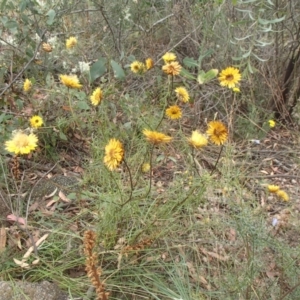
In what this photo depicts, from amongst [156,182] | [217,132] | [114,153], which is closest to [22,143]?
[114,153]

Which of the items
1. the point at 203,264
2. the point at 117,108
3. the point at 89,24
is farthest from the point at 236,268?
the point at 89,24

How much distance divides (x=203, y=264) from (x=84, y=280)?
47 centimetres

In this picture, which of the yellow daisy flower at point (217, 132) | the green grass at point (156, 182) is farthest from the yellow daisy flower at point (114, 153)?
the yellow daisy flower at point (217, 132)

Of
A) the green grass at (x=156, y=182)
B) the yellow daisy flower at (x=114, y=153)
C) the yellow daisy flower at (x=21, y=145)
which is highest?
the yellow daisy flower at (x=114, y=153)

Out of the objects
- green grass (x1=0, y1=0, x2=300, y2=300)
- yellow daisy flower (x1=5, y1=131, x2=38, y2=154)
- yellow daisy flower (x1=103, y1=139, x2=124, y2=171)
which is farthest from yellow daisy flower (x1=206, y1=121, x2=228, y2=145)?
yellow daisy flower (x1=5, y1=131, x2=38, y2=154)

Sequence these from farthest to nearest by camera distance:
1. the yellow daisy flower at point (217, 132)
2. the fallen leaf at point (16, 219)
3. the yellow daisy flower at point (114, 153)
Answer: the fallen leaf at point (16, 219) → the yellow daisy flower at point (217, 132) → the yellow daisy flower at point (114, 153)

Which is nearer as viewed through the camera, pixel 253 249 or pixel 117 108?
pixel 253 249

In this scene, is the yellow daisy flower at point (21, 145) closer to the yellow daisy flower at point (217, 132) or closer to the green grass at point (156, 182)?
the green grass at point (156, 182)

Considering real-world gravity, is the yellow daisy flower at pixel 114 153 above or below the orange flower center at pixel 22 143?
above

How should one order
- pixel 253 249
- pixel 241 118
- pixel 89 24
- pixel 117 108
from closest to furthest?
1. pixel 253 249
2. pixel 117 108
3. pixel 241 118
4. pixel 89 24

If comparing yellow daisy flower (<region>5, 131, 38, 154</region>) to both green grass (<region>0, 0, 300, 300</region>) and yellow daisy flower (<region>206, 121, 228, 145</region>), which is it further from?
yellow daisy flower (<region>206, 121, 228, 145</region>)

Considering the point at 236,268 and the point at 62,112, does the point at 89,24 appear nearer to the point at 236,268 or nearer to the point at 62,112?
the point at 62,112

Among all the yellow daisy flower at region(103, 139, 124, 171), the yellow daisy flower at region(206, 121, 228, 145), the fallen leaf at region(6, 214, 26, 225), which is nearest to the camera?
the yellow daisy flower at region(103, 139, 124, 171)

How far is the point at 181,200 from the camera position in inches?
62.3
